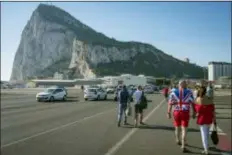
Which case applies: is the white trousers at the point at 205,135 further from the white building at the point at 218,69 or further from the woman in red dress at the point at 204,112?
the white building at the point at 218,69

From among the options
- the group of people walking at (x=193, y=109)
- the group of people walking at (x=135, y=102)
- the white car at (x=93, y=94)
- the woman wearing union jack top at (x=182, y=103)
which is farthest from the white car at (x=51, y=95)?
the woman wearing union jack top at (x=182, y=103)

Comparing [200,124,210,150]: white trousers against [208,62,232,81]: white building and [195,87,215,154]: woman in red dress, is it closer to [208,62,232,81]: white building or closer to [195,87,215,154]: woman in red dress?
[195,87,215,154]: woman in red dress

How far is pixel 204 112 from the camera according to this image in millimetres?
10562

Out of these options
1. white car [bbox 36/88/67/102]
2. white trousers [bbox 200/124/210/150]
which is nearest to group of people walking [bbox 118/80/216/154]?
white trousers [bbox 200/124/210/150]

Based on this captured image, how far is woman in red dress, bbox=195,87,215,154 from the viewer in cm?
1041

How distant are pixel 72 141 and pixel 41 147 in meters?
1.37

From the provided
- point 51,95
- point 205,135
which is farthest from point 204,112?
→ point 51,95

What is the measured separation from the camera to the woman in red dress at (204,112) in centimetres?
1041

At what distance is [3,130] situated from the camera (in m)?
15.5

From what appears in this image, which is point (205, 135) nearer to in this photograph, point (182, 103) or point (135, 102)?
point (182, 103)

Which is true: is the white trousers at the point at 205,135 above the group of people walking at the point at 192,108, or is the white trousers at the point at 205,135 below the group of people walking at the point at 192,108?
below

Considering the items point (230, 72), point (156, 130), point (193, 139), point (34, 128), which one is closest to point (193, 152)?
point (193, 139)

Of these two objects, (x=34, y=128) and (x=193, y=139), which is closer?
(x=193, y=139)

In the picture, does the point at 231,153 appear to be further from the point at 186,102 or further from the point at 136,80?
the point at 136,80
